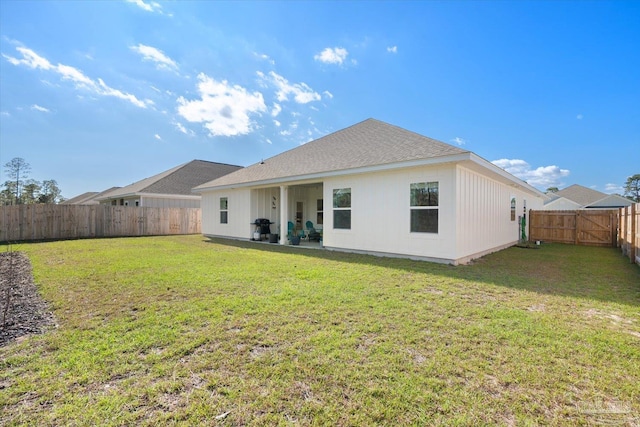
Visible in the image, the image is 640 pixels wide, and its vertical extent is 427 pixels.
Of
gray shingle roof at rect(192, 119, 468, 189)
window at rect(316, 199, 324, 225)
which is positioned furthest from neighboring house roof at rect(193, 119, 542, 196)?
window at rect(316, 199, 324, 225)

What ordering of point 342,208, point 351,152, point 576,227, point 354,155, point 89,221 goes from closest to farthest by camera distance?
point 342,208, point 354,155, point 351,152, point 576,227, point 89,221

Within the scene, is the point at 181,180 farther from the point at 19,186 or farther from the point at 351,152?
the point at 19,186

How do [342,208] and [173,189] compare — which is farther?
[173,189]

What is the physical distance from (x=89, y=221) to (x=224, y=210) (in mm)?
8453

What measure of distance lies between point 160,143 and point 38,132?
20.8 feet

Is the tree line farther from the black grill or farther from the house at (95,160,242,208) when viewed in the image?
the black grill

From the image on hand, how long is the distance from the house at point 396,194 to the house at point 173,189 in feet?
29.2

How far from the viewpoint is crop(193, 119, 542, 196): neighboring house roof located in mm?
7624

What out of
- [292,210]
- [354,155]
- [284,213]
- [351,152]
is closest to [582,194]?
[292,210]

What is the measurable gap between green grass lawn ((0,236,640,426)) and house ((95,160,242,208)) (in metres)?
15.5

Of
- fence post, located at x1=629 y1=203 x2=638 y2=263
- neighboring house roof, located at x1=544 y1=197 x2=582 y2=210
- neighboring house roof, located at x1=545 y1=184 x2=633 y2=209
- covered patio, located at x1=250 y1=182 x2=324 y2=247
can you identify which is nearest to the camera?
fence post, located at x1=629 y1=203 x2=638 y2=263

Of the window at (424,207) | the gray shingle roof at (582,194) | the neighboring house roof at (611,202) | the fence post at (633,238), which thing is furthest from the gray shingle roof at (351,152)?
the gray shingle roof at (582,194)

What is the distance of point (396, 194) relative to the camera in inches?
323

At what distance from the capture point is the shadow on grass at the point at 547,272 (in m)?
4.98
